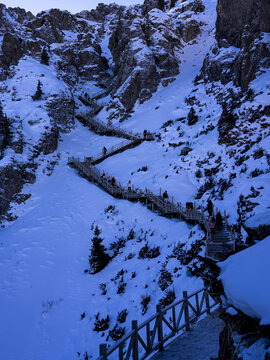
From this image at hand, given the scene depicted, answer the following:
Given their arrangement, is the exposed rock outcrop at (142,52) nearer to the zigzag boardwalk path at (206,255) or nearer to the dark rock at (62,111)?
the zigzag boardwalk path at (206,255)

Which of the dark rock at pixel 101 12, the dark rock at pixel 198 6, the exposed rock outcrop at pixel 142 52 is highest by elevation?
the dark rock at pixel 101 12

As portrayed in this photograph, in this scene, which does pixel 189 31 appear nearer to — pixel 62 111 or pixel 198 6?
pixel 198 6

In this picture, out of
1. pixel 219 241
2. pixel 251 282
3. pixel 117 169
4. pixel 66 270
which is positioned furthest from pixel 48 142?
pixel 251 282

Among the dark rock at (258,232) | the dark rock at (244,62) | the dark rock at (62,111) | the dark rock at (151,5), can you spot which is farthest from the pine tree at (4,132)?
the dark rock at (151,5)

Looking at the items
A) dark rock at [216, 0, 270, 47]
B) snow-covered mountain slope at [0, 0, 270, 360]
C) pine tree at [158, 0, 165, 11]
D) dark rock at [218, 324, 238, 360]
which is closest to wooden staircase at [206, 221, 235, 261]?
snow-covered mountain slope at [0, 0, 270, 360]

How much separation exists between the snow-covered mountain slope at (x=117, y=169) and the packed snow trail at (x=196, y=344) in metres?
3.34

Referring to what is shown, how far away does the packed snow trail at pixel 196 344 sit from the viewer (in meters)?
6.68

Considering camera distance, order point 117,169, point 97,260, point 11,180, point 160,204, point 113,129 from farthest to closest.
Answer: point 113,129 < point 117,169 < point 11,180 < point 160,204 < point 97,260

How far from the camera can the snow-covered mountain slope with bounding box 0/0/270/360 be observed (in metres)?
13.5

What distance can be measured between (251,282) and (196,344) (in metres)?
5.13

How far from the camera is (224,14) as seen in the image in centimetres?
3844

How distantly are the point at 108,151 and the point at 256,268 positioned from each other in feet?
113

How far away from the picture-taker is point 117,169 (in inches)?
1246

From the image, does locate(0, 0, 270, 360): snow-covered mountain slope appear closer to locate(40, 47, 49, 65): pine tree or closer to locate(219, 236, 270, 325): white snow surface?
locate(219, 236, 270, 325): white snow surface
